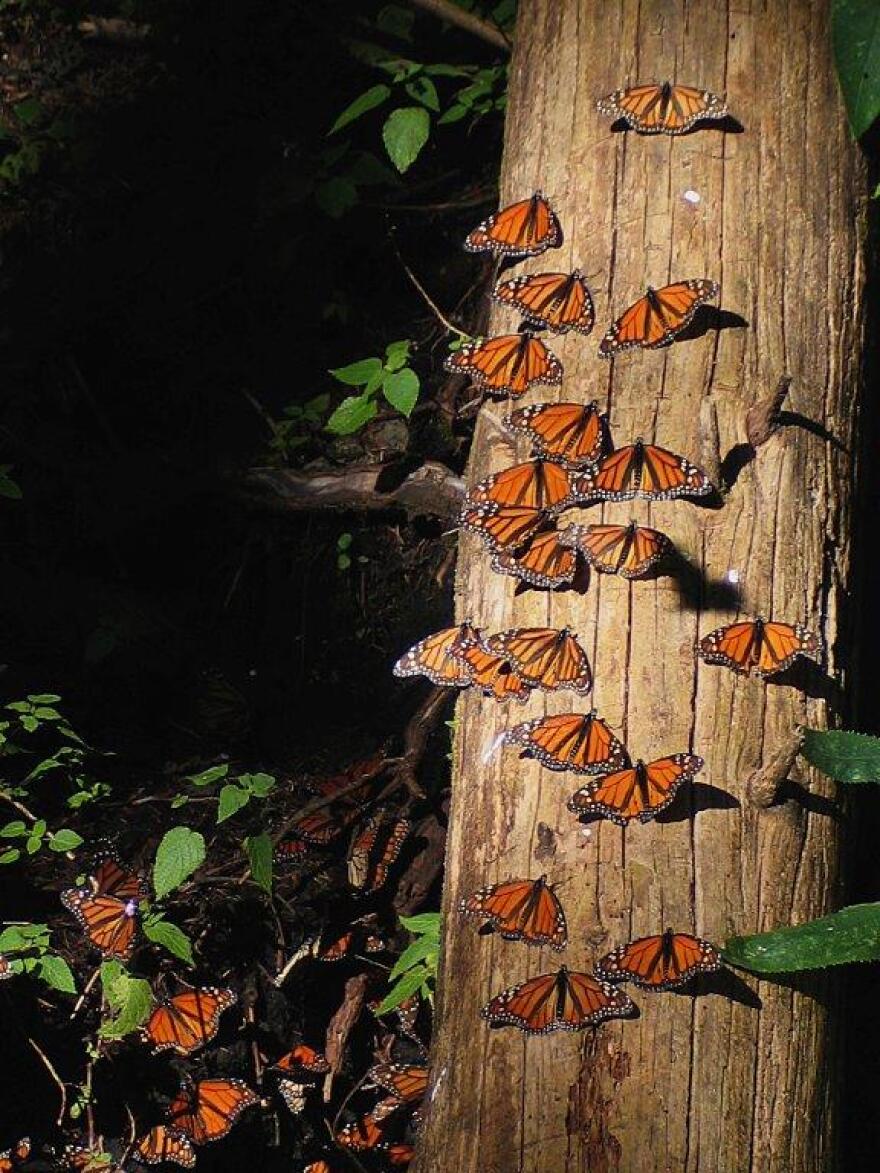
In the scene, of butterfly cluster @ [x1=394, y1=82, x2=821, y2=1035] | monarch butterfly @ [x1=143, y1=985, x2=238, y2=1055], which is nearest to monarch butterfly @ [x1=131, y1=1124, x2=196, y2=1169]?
monarch butterfly @ [x1=143, y1=985, x2=238, y2=1055]

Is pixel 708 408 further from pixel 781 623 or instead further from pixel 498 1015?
pixel 498 1015

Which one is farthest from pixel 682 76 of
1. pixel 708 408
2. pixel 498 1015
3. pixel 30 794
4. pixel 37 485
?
pixel 37 485

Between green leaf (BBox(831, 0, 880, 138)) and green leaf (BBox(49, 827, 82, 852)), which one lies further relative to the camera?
green leaf (BBox(49, 827, 82, 852))

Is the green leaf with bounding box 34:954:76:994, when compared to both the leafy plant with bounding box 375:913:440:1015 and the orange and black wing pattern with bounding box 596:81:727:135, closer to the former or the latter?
the leafy plant with bounding box 375:913:440:1015

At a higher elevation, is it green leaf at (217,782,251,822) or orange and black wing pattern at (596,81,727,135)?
orange and black wing pattern at (596,81,727,135)

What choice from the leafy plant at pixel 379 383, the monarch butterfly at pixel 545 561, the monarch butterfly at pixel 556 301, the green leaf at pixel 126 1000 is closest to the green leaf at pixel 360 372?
the leafy plant at pixel 379 383

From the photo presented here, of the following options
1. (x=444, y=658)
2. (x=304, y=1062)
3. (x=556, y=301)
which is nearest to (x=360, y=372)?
(x=556, y=301)
